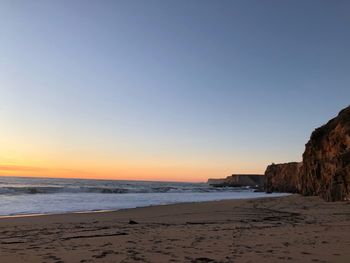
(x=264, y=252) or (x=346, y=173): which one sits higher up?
(x=346, y=173)

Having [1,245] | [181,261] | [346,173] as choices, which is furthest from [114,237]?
[346,173]

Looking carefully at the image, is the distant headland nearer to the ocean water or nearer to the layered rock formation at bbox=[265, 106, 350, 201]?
the layered rock formation at bbox=[265, 106, 350, 201]

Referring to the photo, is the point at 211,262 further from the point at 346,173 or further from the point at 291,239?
the point at 346,173

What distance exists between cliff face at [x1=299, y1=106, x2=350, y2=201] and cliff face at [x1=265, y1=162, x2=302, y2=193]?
84.7 feet

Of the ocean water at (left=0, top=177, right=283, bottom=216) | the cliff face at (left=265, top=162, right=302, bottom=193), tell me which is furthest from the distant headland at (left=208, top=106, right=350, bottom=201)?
Result: the cliff face at (left=265, top=162, right=302, bottom=193)

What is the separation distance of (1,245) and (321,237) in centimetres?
804

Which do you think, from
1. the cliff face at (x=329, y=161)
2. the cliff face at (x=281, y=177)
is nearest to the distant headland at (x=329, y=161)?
the cliff face at (x=329, y=161)

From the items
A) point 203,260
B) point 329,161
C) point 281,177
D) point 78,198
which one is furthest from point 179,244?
point 281,177

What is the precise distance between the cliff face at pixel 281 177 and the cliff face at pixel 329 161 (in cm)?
2581

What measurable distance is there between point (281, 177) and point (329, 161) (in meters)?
44.6

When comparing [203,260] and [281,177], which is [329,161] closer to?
[203,260]

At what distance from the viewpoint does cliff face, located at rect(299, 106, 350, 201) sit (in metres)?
25.8

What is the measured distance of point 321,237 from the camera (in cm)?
1036

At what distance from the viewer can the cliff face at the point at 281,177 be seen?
228 feet
